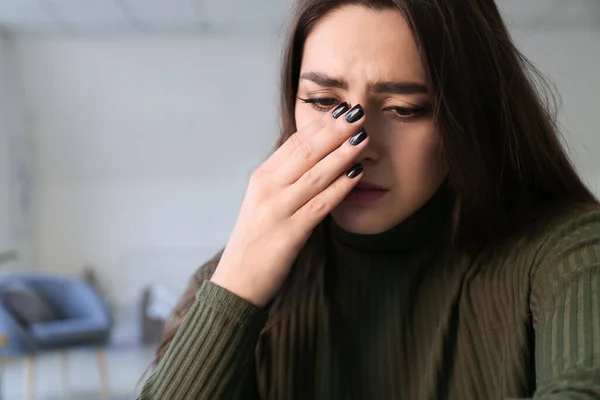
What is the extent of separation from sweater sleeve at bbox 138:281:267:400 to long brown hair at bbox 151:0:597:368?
0.29m

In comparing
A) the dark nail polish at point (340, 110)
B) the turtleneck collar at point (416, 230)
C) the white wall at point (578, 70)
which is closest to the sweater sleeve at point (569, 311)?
the turtleneck collar at point (416, 230)

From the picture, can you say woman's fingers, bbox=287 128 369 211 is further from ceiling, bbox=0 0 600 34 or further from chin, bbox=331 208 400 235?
ceiling, bbox=0 0 600 34

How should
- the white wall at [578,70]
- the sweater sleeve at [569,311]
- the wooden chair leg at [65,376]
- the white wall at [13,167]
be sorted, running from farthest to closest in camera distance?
the white wall at [578,70], the white wall at [13,167], the wooden chair leg at [65,376], the sweater sleeve at [569,311]

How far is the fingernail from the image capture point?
0.63 m

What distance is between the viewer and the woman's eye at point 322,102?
2.20ft

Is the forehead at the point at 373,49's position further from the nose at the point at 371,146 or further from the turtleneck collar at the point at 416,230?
the turtleneck collar at the point at 416,230

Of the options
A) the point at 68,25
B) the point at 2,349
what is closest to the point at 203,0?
the point at 68,25

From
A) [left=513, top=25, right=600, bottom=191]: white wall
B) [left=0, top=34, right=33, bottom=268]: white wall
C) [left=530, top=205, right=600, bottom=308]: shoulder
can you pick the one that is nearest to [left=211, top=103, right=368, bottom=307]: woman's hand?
[left=530, top=205, right=600, bottom=308]: shoulder

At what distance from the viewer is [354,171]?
640 millimetres

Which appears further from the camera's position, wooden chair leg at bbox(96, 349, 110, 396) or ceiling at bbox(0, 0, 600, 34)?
ceiling at bbox(0, 0, 600, 34)

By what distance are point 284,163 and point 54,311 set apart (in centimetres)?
266

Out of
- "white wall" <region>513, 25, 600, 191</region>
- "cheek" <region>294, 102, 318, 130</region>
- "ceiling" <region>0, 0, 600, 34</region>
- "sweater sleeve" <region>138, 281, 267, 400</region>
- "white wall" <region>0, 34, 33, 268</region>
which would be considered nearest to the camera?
"sweater sleeve" <region>138, 281, 267, 400</region>

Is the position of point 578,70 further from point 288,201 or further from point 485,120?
point 288,201

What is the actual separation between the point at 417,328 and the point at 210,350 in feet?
0.88
